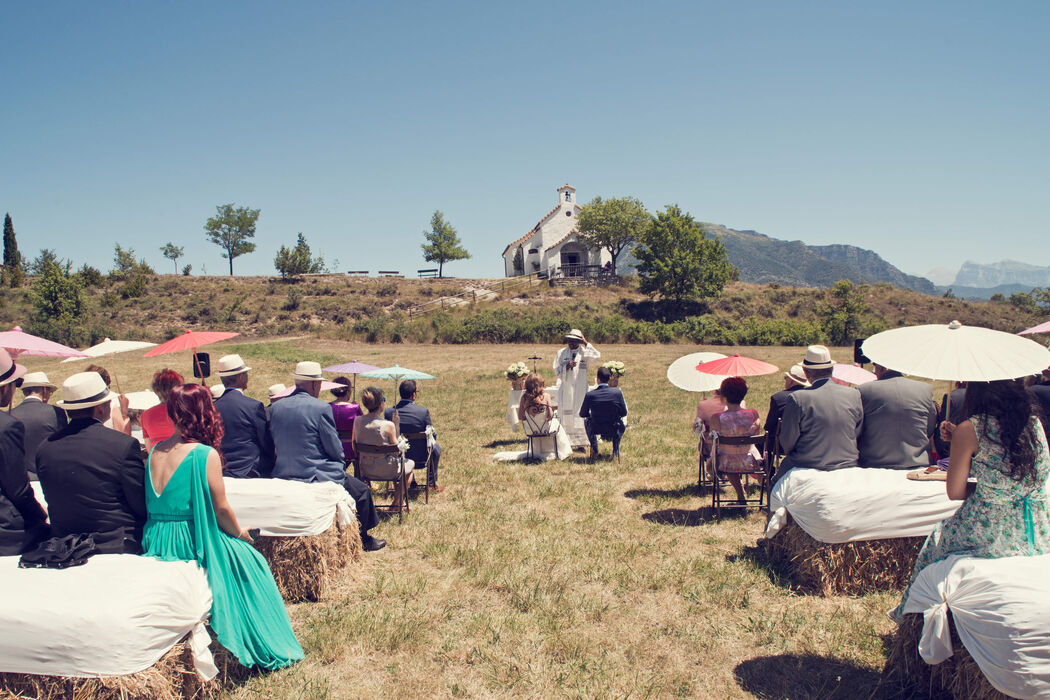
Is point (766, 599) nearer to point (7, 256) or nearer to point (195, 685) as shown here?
point (195, 685)

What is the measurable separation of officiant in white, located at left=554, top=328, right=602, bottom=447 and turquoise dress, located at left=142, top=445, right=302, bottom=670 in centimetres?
733

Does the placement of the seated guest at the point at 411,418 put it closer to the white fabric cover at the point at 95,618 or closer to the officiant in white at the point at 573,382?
the officiant in white at the point at 573,382

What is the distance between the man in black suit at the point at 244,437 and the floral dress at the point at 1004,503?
19.4 feet

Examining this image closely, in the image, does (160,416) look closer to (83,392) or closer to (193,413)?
(83,392)

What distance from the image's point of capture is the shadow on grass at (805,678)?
4160 mm

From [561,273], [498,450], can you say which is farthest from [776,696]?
[561,273]

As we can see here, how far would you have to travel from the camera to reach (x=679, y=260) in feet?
175

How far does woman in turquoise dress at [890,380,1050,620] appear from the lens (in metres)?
3.59

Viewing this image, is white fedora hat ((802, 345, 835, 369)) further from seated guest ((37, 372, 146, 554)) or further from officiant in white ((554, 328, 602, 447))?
seated guest ((37, 372, 146, 554))

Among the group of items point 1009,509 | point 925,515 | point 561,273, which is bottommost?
point 925,515

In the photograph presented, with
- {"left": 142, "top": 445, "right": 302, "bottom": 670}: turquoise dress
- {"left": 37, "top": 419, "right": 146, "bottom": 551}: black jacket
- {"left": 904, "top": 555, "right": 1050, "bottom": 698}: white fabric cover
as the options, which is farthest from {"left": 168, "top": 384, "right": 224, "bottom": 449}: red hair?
{"left": 904, "top": 555, "right": 1050, "bottom": 698}: white fabric cover

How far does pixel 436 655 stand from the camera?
472cm

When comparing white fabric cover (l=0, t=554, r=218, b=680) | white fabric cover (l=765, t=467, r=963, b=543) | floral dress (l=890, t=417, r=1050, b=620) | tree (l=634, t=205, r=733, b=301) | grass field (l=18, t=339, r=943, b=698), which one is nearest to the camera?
white fabric cover (l=0, t=554, r=218, b=680)

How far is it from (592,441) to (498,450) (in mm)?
2024
